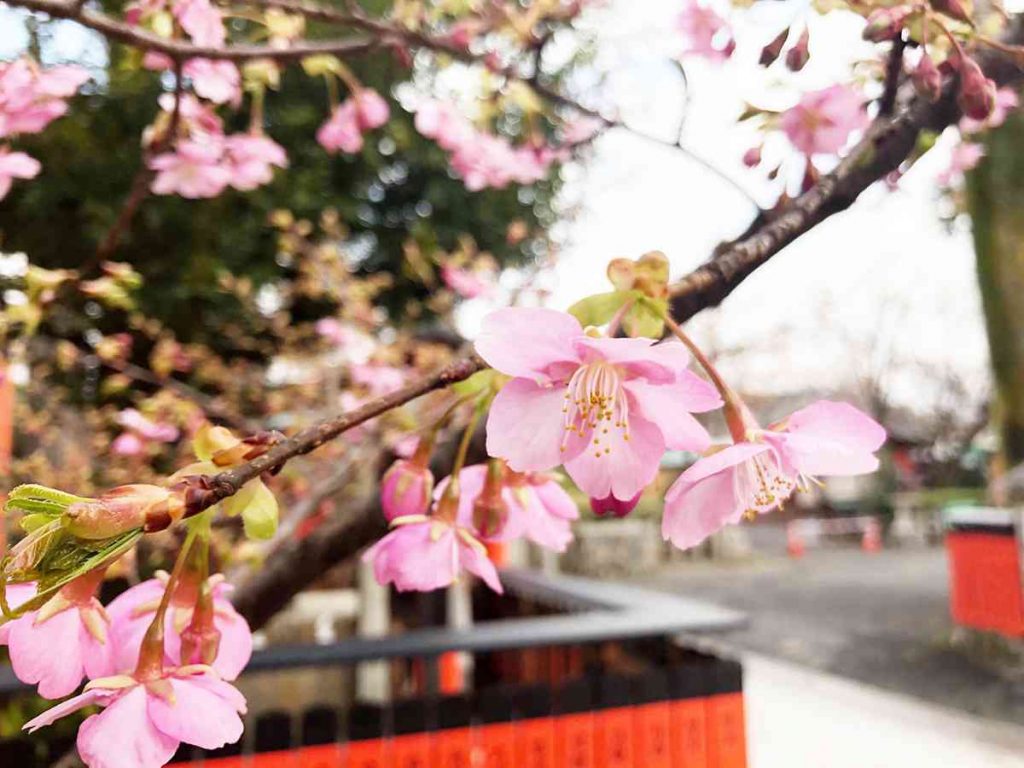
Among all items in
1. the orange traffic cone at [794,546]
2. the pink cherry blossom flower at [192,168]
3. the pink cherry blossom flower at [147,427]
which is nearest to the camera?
the pink cherry blossom flower at [192,168]

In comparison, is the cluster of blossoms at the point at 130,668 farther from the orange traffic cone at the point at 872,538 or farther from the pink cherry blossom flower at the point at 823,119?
the orange traffic cone at the point at 872,538

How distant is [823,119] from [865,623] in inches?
232

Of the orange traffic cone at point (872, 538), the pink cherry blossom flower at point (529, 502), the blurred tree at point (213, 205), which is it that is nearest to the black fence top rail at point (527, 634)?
the pink cherry blossom flower at point (529, 502)

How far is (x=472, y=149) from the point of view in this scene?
200cm

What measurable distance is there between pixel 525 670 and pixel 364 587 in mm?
1072

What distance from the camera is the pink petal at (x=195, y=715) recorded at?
36 centimetres

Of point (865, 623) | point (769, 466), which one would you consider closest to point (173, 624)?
point (769, 466)

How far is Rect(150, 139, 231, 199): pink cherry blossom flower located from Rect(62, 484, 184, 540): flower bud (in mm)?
843

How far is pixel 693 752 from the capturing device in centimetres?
195

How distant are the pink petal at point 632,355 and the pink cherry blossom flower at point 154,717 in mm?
238

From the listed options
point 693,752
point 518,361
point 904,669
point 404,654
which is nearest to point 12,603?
point 518,361

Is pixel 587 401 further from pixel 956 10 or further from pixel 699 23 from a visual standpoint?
pixel 699 23

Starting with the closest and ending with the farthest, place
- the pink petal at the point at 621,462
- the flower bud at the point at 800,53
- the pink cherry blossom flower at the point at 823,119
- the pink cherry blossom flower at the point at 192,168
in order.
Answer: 1. the pink petal at the point at 621,462
2. the flower bud at the point at 800,53
3. the pink cherry blossom flower at the point at 823,119
4. the pink cherry blossom flower at the point at 192,168

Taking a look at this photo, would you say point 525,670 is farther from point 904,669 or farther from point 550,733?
point 904,669
